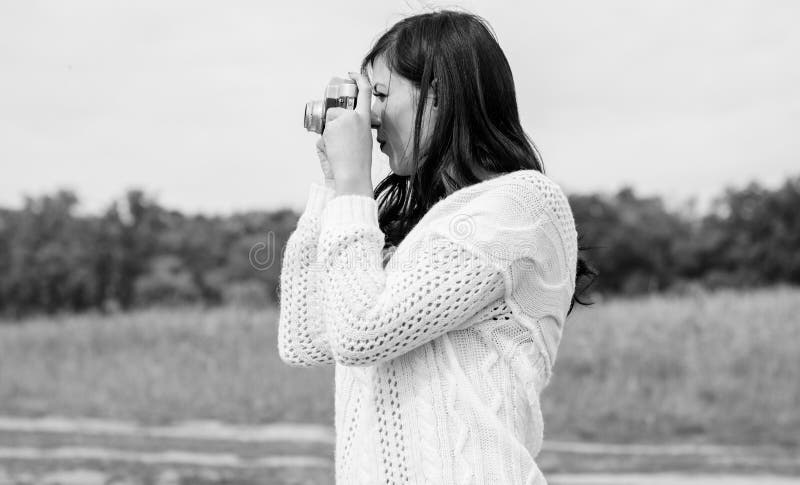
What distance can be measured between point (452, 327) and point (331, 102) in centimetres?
53

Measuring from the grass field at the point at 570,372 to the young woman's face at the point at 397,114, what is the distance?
30.4ft

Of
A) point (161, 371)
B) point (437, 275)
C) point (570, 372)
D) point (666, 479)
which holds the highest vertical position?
point (437, 275)

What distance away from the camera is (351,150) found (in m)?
1.84

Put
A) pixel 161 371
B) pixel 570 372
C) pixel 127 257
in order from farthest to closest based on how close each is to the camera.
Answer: pixel 127 257 → pixel 161 371 → pixel 570 372

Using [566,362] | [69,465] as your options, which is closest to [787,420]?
[566,362]

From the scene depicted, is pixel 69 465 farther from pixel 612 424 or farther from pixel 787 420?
pixel 787 420

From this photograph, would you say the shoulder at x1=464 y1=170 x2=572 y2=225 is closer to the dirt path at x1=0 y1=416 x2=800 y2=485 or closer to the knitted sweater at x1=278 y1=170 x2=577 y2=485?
the knitted sweater at x1=278 y1=170 x2=577 y2=485

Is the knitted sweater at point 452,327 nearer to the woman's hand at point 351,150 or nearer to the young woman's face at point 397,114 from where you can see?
the woman's hand at point 351,150

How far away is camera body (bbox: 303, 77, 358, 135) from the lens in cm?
187

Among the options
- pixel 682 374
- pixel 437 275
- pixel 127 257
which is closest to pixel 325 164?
pixel 437 275

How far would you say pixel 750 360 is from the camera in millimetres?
13344

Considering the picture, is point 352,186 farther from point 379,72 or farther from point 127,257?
point 127,257

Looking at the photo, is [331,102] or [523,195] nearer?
[523,195]

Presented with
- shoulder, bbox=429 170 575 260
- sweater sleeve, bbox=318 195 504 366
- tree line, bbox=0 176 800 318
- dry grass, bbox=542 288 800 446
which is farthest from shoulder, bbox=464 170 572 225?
tree line, bbox=0 176 800 318
